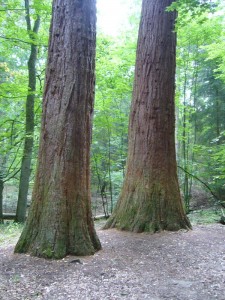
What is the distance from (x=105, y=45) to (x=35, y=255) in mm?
8236

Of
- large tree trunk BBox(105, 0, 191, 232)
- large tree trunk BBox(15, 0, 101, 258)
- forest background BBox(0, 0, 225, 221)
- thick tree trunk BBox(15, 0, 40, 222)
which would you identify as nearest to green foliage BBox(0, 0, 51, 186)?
forest background BBox(0, 0, 225, 221)

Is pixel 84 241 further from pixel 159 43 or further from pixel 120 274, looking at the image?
pixel 159 43

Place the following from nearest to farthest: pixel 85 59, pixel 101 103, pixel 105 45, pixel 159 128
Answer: pixel 85 59, pixel 159 128, pixel 101 103, pixel 105 45

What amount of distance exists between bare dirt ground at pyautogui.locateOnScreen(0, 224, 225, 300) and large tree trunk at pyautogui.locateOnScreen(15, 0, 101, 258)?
282 millimetres

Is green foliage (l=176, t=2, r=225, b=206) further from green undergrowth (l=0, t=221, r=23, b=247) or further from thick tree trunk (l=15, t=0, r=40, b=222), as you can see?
green undergrowth (l=0, t=221, r=23, b=247)

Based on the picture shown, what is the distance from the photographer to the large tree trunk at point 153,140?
5.83 meters

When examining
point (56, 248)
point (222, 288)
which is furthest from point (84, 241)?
point (222, 288)

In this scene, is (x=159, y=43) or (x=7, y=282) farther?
(x=159, y=43)

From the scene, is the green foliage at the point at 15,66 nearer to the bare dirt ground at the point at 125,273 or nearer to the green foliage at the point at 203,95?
→ the green foliage at the point at 203,95

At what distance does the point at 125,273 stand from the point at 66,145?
6.01 ft

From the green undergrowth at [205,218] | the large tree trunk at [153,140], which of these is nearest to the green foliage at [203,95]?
the green undergrowth at [205,218]

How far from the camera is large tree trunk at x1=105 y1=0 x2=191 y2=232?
583 cm

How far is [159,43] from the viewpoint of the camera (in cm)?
629

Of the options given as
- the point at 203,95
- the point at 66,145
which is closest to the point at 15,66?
the point at 203,95
